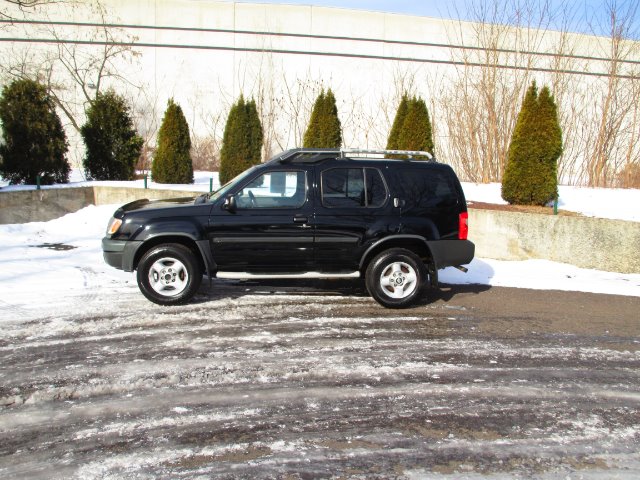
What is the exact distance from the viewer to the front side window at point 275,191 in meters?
6.60

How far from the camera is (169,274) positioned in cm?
647

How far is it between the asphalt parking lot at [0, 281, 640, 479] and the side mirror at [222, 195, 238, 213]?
47.4 inches

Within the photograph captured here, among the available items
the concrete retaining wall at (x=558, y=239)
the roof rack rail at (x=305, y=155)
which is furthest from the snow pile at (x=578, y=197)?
the roof rack rail at (x=305, y=155)

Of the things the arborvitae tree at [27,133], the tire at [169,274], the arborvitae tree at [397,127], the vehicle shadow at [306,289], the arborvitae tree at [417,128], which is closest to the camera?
the tire at [169,274]

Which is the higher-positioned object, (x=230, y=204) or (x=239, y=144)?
(x=239, y=144)

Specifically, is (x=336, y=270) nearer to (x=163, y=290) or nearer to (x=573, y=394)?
(x=163, y=290)

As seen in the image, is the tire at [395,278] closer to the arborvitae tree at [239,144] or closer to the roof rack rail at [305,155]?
the roof rack rail at [305,155]

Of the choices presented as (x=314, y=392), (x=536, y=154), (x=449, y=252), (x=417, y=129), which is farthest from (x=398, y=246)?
(x=417, y=129)

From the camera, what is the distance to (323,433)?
355cm

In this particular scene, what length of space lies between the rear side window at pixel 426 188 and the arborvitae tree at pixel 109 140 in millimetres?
11413

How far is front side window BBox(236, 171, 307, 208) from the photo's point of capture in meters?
6.60

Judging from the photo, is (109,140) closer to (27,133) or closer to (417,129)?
(27,133)

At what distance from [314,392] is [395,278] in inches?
110

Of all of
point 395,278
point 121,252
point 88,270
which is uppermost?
point 121,252
